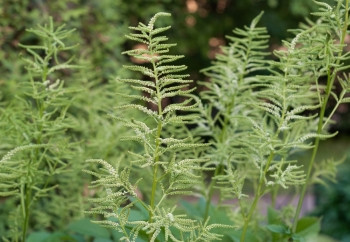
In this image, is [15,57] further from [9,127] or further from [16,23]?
[9,127]

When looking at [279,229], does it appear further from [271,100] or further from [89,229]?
[89,229]

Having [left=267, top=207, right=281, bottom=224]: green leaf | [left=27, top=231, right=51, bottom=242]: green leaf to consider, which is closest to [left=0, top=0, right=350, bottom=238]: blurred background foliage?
[left=27, top=231, right=51, bottom=242]: green leaf

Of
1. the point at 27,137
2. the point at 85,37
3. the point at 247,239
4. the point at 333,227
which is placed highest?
the point at 85,37

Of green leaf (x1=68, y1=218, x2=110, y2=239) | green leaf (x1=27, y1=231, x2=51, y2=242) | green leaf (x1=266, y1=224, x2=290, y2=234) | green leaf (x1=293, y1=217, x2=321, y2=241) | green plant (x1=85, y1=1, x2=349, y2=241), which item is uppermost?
green plant (x1=85, y1=1, x2=349, y2=241)

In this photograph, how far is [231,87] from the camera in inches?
60.7

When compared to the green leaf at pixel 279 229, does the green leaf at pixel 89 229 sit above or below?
below

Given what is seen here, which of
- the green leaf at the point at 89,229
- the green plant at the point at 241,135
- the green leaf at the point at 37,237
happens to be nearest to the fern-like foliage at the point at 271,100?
the green plant at the point at 241,135

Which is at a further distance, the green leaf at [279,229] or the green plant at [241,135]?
the green leaf at [279,229]

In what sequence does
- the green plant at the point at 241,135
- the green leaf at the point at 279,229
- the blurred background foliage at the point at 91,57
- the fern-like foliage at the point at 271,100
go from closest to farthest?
the green plant at the point at 241,135 < the fern-like foliage at the point at 271,100 < the green leaf at the point at 279,229 < the blurred background foliage at the point at 91,57

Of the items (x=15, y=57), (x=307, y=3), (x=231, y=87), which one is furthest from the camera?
(x=307, y=3)

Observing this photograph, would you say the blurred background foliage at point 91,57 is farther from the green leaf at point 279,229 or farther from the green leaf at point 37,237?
the green leaf at point 279,229

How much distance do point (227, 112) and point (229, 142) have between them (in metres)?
0.07

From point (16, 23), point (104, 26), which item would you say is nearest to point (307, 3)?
point (104, 26)

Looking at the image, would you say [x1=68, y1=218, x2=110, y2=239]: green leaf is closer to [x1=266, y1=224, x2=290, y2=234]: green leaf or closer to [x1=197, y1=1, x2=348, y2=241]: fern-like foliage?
[x1=197, y1=1, x2=348, y2=241]: fern-like foliage
